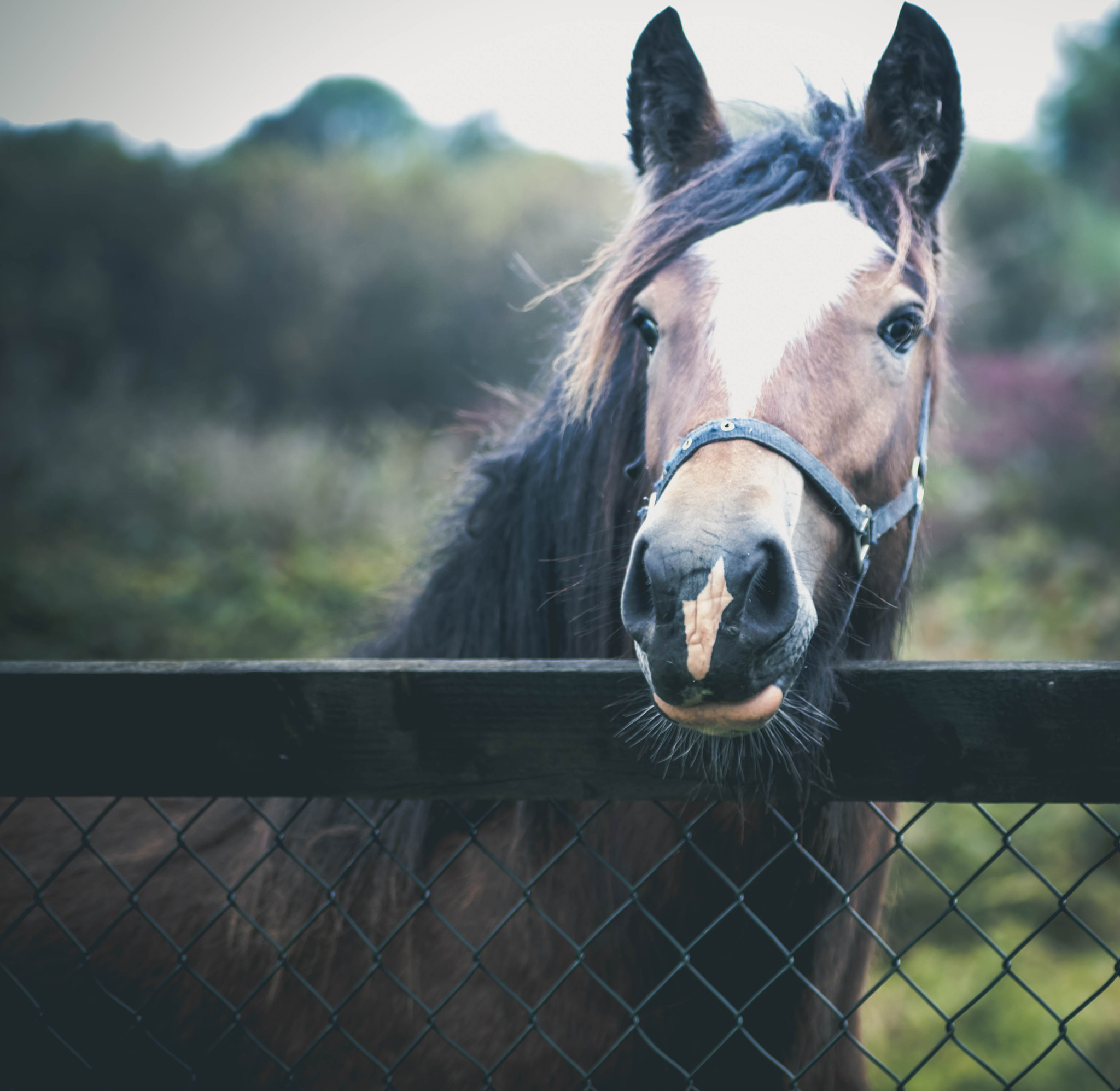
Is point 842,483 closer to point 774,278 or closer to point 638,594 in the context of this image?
point 774,278

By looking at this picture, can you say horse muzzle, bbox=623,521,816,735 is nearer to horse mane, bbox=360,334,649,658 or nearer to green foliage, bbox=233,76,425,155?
horse mane, bbox=360,334,649,658

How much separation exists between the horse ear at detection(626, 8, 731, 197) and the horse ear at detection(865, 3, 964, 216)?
15.0 inches

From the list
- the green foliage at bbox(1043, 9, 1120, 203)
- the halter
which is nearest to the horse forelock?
the halter

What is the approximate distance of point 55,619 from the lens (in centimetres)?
639

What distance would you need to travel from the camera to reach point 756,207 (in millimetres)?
1743

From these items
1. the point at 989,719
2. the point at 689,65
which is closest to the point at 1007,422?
the point at 689,65

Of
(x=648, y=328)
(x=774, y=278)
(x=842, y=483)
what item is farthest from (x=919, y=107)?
(x=842, y=483)

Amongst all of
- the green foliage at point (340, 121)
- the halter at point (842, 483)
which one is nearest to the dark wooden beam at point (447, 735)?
the halter at point (842, 483)

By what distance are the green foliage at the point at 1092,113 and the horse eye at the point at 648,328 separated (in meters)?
26.0

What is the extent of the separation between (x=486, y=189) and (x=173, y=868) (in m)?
15.6

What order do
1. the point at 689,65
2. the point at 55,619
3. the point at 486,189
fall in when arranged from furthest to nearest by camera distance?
the point at 486,189 < the point at 55,619 < the point at 689,65

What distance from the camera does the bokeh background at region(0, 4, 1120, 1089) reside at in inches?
205

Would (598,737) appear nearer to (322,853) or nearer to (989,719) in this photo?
(989,719)

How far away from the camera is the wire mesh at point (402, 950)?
5.00 feet
